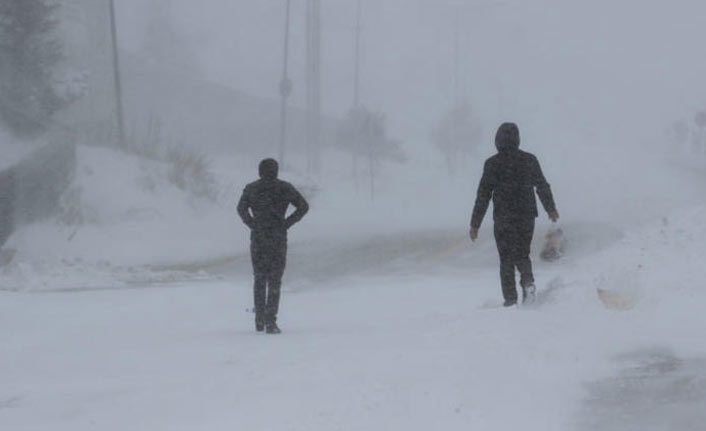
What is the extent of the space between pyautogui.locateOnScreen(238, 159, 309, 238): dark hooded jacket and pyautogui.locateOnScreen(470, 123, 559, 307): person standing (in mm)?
1912

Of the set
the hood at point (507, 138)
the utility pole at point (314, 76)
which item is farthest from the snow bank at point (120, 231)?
the utility pole at point (314, 76)

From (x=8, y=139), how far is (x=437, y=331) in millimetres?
17894

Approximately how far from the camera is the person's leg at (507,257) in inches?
336

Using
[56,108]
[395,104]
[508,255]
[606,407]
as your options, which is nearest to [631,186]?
[56,108]

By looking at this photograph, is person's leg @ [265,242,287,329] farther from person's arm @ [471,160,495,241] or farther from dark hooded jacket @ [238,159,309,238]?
person's arm @ [471,160,495,241]

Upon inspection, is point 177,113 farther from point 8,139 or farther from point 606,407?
point 606,407

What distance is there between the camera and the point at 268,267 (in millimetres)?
9000

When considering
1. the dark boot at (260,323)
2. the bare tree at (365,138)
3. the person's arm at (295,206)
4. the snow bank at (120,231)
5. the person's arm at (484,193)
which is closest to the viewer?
the person's arm at (484,193)

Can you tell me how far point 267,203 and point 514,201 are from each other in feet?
7.56

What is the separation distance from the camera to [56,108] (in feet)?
82.8

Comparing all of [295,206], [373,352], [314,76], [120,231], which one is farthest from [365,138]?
[373,352]

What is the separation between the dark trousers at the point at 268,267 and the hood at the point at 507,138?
87.1 inches

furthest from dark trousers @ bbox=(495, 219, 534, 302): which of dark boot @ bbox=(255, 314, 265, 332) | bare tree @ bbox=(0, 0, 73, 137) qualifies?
bare tree @ bbox=(0, 0, 73, 137)

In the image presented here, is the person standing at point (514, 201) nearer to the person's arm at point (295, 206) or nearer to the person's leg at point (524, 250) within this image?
the person's leg at point (524, 250)
